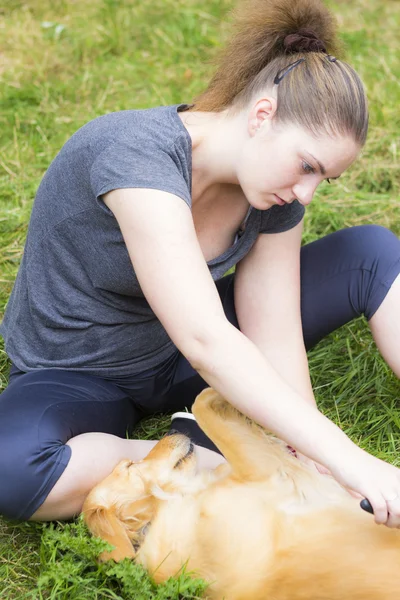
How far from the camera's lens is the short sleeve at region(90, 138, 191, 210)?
5.64 ft

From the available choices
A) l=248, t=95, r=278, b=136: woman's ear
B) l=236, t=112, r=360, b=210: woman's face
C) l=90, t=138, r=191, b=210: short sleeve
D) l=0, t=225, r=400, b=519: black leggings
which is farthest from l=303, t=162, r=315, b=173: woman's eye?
l=0, t=225, r=400, b=519: black leggings

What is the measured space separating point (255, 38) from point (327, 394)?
1.07 metres

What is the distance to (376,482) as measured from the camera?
148 cm

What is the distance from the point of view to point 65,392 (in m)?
2.01

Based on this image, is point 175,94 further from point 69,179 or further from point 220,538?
point 220,538

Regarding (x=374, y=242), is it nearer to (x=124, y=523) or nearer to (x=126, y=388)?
(x=126, y=388)

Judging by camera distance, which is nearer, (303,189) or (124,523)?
(124,523)


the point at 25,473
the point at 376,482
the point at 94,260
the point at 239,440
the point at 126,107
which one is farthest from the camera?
the point at 126,107

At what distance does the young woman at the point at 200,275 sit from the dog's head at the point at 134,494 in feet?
0.41

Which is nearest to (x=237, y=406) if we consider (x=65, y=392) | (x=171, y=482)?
(x=171, y=482)

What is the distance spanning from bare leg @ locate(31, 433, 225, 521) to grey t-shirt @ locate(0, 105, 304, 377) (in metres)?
0.23

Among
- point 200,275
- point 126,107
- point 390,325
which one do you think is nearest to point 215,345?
point 200,275

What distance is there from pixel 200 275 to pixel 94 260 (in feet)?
1.37

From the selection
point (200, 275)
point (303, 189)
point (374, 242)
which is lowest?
point (374, 242)
